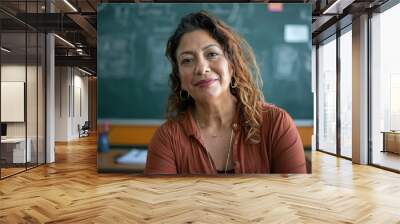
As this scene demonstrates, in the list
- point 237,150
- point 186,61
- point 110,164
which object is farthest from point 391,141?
point 110,164

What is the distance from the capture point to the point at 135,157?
5934mm

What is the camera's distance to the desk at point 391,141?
6.97 metres

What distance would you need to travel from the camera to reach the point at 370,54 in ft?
25.8

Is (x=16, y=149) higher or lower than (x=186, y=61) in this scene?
lower

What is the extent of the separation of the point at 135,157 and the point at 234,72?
201 centimetres

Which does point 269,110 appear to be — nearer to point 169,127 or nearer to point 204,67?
point 204,67

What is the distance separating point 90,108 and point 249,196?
17064 mm

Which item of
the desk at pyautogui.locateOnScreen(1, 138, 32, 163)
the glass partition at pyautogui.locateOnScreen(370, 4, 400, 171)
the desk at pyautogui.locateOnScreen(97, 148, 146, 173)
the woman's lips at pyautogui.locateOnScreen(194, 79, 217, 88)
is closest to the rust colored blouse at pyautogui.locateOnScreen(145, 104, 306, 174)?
the woman's lips at pyautogui.locateOnScreen(194, 79, 217, 88)

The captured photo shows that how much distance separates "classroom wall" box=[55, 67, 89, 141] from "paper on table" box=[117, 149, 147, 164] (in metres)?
10.2

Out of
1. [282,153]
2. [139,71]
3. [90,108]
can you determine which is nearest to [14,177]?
[139,71]

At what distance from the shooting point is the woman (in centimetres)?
487

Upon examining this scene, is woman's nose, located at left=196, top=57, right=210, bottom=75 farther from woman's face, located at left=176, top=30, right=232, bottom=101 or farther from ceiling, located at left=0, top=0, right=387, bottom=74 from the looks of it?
ceiling, located at left=0, top=0, right=387, bottom=74

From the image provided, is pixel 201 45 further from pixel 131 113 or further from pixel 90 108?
pixel 90 108

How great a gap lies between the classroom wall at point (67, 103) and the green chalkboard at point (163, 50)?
1014 centimetres
